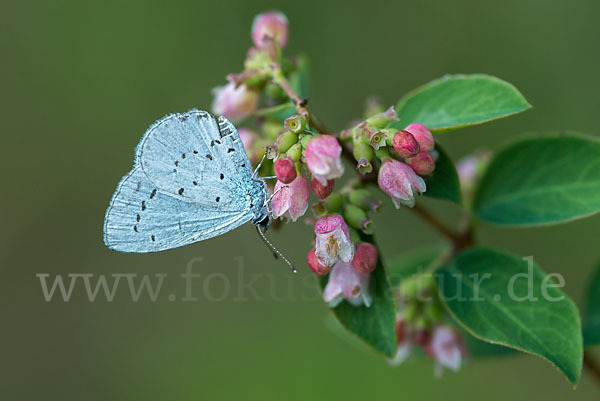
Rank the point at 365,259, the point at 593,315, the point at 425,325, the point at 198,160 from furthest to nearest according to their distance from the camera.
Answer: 1. the point at 593,315
2. the point at 425,325
3. the point at 198,160
4. the point at 365,259

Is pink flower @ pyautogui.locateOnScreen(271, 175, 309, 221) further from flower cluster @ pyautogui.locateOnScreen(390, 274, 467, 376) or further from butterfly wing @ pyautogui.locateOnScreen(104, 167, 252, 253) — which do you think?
flower cluster @ pyautogui.locateOnScreen(390, 274, 467, 376)

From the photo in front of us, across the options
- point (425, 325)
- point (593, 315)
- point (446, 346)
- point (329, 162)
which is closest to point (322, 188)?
point (329, 162)

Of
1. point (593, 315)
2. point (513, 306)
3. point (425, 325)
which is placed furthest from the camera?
point (593, 315)

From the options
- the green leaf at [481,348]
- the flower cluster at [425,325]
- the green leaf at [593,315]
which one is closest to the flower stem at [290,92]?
the flower cluster at [425,325]

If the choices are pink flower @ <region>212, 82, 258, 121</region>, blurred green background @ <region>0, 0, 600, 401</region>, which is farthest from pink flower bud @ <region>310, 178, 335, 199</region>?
blurred green background @ <region>0, 0, 600, 401</region>

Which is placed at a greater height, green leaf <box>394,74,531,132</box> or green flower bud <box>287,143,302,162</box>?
green flower bud <box>287,143,302,162</box>

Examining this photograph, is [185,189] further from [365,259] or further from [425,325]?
[425,325]

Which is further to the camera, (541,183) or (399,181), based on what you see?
(541,183)

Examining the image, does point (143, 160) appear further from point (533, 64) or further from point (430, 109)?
point (533, 64)
